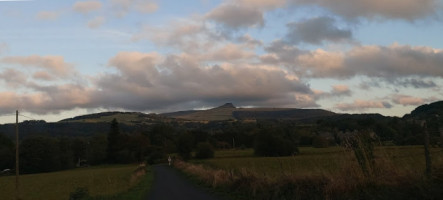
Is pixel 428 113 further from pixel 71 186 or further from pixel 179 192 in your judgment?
pixel 71 186

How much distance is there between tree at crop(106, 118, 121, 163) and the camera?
401ft

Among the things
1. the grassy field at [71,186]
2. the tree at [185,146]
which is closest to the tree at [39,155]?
the tree at [185,146]

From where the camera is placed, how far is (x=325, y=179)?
11.5m

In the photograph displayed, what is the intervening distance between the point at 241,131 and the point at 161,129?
32.3m

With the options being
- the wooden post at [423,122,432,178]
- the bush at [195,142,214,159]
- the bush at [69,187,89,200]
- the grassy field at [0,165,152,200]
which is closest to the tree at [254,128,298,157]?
the bush at [195,142,214,159]

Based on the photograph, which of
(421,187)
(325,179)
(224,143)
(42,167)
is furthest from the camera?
(224,143)

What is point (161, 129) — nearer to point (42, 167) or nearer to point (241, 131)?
point (241, 131)

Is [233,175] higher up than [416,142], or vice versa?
[416,142]

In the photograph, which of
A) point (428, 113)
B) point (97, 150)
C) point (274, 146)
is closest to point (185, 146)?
point (274, 146)

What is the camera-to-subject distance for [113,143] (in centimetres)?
12319

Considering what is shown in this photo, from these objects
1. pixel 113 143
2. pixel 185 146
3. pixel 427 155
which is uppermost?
pixel 427 155

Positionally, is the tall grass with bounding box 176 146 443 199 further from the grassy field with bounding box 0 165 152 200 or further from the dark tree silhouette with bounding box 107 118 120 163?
the dark tree silhouette with bounding box 107 118 120 163

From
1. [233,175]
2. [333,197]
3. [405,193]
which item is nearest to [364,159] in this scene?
[333,197]

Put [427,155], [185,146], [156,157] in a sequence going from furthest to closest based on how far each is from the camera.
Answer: [156,157] < [185,146] < [427,155]
